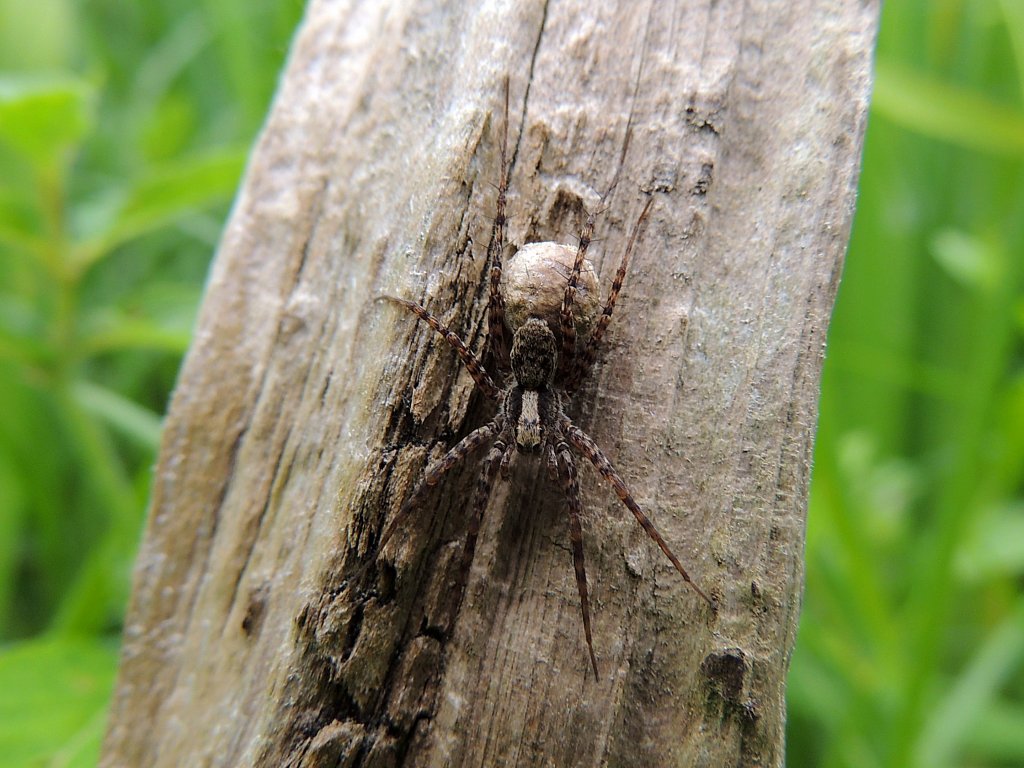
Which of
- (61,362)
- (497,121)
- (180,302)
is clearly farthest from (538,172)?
(61,362)

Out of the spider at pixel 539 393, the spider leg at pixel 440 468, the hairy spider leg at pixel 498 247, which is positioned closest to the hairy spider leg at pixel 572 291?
the spider at pixel 539 393

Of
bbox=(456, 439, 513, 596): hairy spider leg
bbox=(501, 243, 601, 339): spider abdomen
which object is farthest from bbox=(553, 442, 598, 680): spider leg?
bbox=(501, 243, 601, 339): spider abdomen

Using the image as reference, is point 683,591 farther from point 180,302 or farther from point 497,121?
point 180,302

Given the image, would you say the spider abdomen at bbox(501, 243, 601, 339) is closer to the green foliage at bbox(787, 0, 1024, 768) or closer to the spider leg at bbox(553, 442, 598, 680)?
the spider leg at bbox(553, 442, 598, 680)

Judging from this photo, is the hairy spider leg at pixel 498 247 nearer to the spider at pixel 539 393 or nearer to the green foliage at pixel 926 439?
the spider at pixel 539 393

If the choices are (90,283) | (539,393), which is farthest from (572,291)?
(90,283)

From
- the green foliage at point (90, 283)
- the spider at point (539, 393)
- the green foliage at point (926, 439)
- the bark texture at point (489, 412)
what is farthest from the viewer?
the green foliage at point (926, 439)

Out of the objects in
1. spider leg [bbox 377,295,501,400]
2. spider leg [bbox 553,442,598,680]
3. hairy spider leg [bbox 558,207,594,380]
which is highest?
hairy spider leg [bbox 558,207,594,380]
